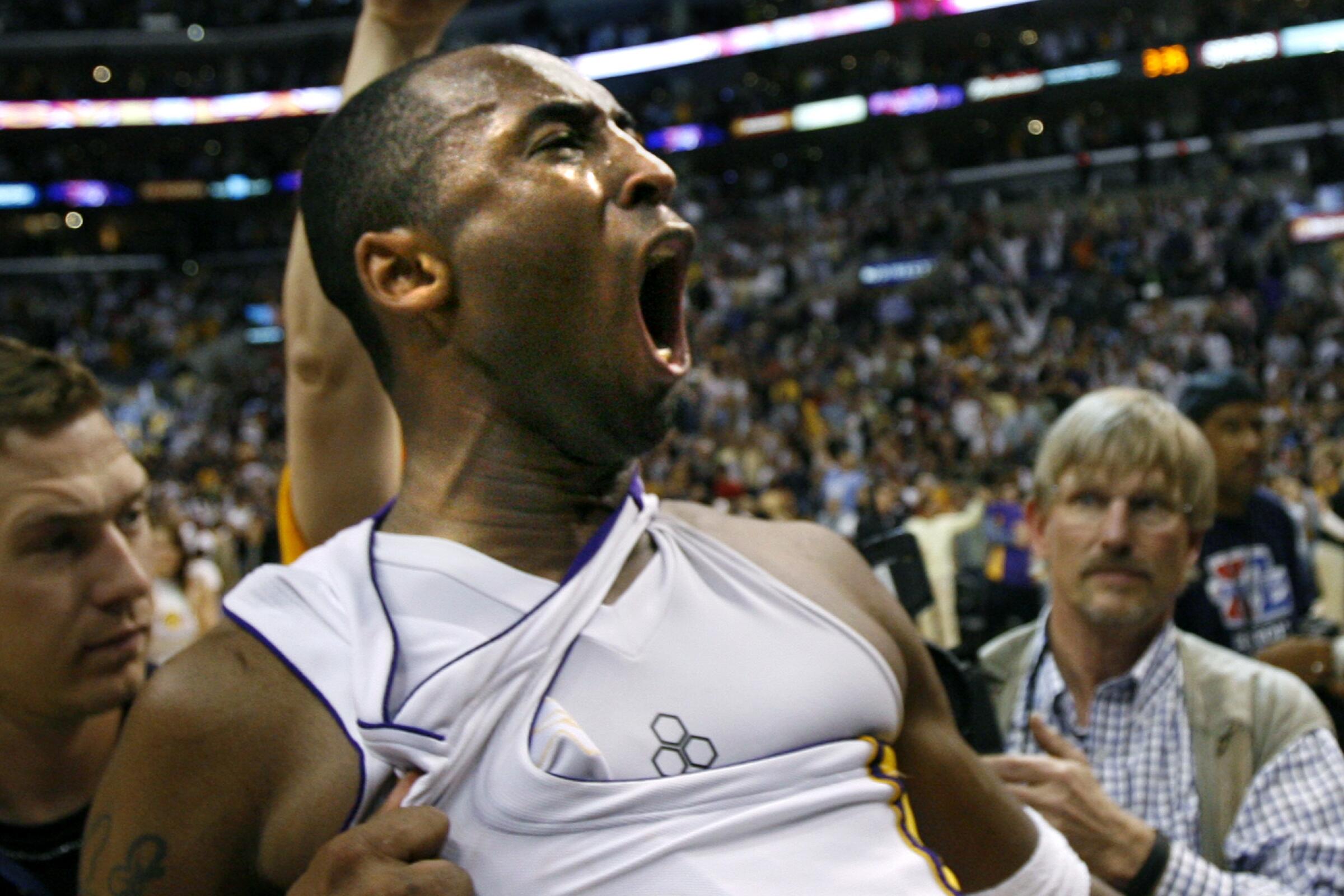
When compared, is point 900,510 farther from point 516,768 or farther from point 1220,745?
point 516,768

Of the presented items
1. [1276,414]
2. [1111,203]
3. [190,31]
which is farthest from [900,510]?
[190,31]

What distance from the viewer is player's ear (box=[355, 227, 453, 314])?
49.4 inches

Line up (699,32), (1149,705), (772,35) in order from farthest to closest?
1. (699,32)
2. (772,35)
3. (1149,705)

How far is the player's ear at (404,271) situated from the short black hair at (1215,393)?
334cm

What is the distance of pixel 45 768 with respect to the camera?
174 centimetres

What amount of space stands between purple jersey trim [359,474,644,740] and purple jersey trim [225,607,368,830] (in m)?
0.03

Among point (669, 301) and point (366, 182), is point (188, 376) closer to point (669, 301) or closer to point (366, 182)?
point (366, 182)

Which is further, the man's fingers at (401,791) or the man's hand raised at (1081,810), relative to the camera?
the man's hand raised at (1081,810)

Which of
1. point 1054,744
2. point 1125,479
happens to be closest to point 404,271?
point 1054,744

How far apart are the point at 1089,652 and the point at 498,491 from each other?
145cm

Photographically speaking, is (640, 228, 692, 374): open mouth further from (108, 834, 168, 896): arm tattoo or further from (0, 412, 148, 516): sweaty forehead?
(0, 412, 148, 516): sweaty forehead

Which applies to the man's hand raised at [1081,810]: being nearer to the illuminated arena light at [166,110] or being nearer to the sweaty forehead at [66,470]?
the sweaty forehead at [66,470]

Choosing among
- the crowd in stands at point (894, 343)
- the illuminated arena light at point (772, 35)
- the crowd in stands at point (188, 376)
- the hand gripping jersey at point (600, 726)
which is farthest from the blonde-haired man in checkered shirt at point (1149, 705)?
the illuminated arena light at point (772, 35)

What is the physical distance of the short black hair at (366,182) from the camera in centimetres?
129
